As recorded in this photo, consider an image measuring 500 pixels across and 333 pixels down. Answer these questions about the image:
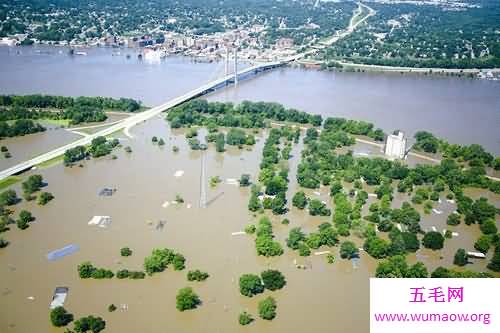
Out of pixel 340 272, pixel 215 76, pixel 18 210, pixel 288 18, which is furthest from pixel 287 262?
pixel 288 18

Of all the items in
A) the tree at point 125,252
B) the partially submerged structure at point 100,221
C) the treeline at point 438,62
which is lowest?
the tree at point 125,252

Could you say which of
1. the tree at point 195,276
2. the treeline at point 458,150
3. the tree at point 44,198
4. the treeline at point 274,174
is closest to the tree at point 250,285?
the tree at point 195,276

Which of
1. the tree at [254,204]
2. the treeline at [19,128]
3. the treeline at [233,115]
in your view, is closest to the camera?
the tree at [254,204]

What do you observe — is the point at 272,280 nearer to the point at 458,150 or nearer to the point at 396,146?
the point at 396,146

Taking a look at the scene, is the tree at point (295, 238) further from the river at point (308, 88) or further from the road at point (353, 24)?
the road at point (353, 24)

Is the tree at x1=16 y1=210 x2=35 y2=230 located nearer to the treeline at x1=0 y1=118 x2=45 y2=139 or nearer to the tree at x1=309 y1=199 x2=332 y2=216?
the treeline at x1=0 y1=118 x2=45 y2=139

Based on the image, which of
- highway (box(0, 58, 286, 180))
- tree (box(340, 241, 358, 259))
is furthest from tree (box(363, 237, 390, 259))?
highway (box(0, 58, 286, 180))
